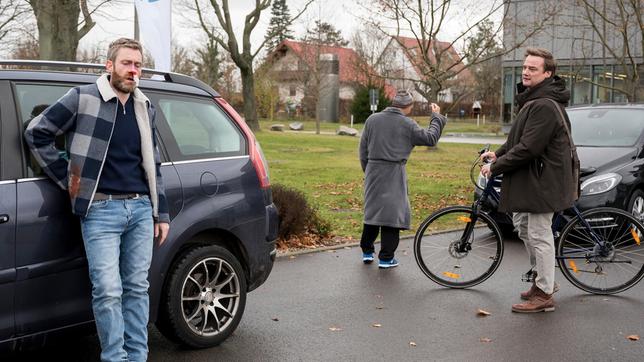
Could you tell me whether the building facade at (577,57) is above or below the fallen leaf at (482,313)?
above

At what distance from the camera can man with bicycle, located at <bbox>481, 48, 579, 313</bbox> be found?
5.95 meters

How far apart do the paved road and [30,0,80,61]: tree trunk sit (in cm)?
1005

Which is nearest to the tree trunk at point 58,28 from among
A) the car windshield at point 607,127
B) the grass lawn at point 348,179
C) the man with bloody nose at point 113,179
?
the grass lawn at point 348,179

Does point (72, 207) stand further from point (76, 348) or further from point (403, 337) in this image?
point (403, 337)

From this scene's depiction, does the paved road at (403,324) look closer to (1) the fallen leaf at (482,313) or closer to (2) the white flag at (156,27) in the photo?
(1) the fallen leaf at (482,313)

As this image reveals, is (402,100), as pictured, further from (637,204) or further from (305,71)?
(305,71)

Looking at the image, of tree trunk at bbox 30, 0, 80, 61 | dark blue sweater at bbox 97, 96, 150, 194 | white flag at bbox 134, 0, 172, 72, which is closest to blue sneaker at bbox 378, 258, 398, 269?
white flag at bbox 134, 0, 172, 72

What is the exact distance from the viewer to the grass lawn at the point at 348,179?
11609 mm

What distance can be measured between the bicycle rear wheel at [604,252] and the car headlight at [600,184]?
6.81 feet

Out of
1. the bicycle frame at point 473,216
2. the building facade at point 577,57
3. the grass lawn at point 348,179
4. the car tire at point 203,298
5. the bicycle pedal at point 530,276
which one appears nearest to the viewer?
the car tire at point 203,298

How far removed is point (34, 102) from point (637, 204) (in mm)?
7298

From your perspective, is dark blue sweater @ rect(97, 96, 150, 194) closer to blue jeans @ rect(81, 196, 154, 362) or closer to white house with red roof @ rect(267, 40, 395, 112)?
blue jeans @ rect(81, 196, 154, 362)

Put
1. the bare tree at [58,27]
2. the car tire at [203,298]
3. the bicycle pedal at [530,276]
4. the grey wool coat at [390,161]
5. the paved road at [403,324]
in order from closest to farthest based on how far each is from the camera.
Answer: the car tire at [203,298] < the paved road at [403,324] < the bicycle pedal at [530,276] < the grey wool coat at [390,161] < the bare tree at [58,27]

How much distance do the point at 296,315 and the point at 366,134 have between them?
2.38 metres
